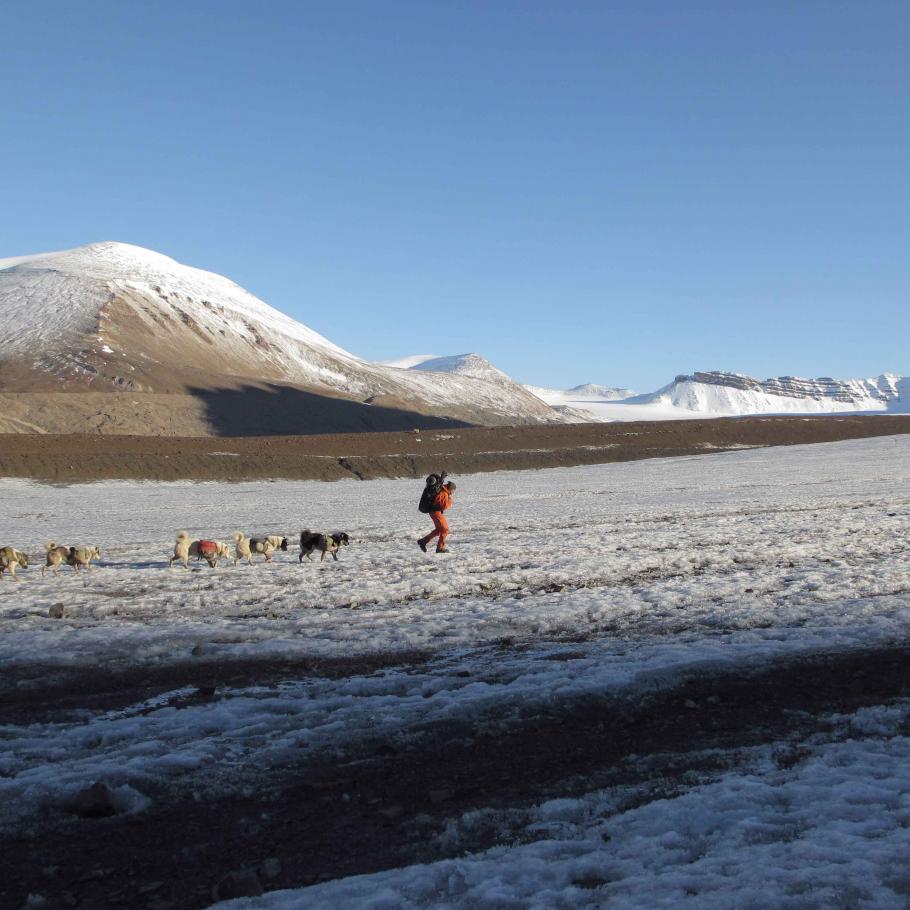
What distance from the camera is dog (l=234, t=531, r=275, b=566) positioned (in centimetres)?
1931

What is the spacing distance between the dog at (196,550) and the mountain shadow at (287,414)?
316ft

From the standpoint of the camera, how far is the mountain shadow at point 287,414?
4707 inches

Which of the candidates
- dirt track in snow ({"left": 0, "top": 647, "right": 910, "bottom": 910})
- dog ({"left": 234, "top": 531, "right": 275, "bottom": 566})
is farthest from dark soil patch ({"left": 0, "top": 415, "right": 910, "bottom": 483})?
dirt track in snow ({"left": 0, "top": 647, "right": 910, "bottom": 910})

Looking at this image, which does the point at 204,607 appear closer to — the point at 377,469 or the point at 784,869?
the point at 784,869

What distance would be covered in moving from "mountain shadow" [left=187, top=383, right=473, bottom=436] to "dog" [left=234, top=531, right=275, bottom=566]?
95.5 m

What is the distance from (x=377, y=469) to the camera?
5997 centimetres

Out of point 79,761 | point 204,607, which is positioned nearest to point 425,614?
point 204,607

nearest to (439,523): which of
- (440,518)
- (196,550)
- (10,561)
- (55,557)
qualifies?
(440,518)

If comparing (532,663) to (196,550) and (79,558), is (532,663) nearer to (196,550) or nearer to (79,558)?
(196,550)

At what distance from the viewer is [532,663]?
32.8 feet

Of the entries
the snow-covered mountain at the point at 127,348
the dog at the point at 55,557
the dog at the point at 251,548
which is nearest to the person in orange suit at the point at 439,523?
the dog at the point at 251,548

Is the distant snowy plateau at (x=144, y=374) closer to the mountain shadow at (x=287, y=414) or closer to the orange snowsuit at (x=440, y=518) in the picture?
the mountain shadow at (x=287, y=414)

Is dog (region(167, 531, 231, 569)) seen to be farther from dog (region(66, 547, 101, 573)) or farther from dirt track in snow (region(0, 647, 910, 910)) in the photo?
dirt track in snow (region(0, 647, 910, 910))

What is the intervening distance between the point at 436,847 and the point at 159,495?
4272 centimetres
